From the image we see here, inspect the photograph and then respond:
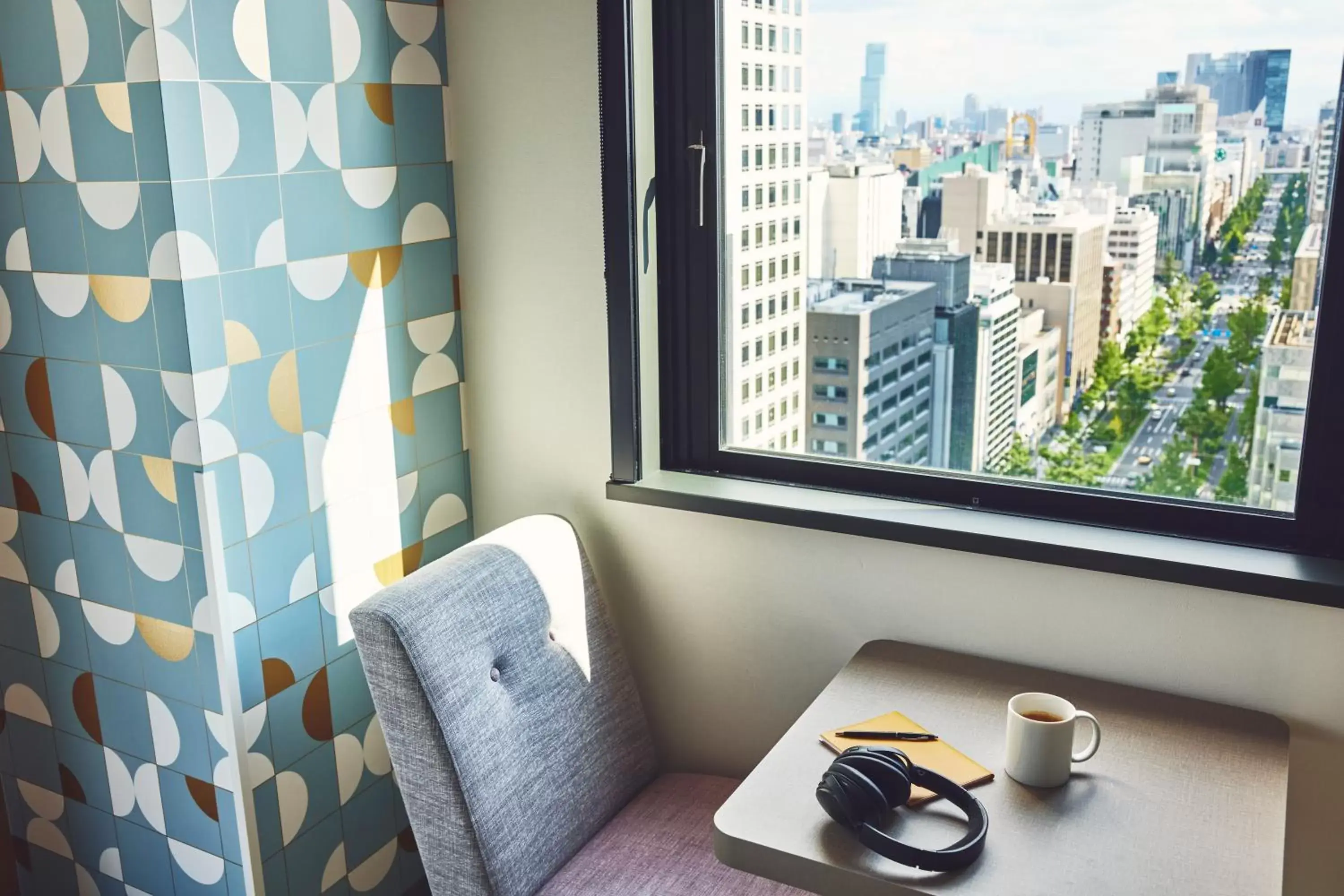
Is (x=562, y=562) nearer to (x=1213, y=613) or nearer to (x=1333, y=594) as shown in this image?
(x=1213, y=613)

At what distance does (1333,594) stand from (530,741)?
1123mm

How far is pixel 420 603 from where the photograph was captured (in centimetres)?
161

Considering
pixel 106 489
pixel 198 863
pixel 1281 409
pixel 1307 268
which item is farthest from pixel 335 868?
pixel 1307 268

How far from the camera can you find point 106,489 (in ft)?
5.76

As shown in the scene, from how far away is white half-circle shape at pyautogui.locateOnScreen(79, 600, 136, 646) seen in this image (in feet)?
5.91

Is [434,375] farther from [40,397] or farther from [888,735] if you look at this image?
[888,735]

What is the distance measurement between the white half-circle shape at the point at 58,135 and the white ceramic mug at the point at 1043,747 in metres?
1.50

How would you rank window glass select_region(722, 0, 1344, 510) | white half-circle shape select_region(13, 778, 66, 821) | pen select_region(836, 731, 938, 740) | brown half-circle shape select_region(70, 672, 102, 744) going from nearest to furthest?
pen select_region(836, 731, 938, 740) → window glass select_region(722, 0, 1344, 510) → brown half-circle shape select_region(70, 672, 102, 744) → white half-circle shape select_region(13, 778, 66, 821)

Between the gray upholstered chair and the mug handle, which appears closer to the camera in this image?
the mug handle

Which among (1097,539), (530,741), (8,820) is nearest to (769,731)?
(530,741)

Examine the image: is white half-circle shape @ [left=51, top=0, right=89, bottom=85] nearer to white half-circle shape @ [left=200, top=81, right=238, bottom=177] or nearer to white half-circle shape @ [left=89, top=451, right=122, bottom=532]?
white half-circle shape @ [left=200, top=81, right=238, bottom=177]

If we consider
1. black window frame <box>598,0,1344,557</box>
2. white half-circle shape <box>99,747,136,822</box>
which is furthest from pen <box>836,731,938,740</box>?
white half-circle shape <box>99,747,136,822</box>

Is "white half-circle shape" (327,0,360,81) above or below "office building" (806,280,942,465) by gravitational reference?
above

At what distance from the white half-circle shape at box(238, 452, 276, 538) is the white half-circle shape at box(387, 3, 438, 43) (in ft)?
2.47
